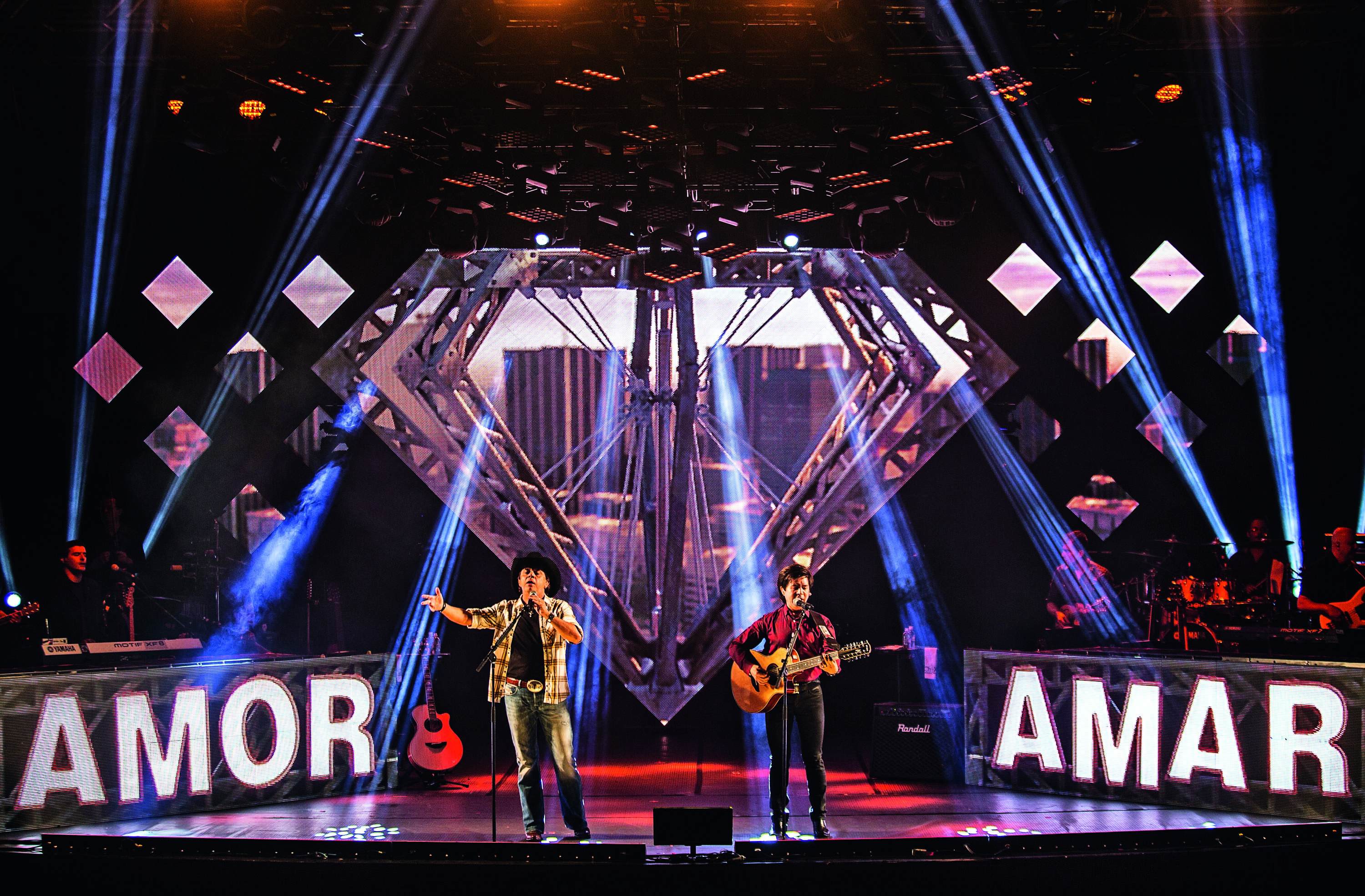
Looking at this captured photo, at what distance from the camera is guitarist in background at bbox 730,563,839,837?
5164mm

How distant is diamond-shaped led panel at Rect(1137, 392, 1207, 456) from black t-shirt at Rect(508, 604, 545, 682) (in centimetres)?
570

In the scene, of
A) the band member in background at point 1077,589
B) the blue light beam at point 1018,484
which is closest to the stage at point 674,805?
the band member in background at point 1077,589

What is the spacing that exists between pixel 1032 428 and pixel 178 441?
695cm

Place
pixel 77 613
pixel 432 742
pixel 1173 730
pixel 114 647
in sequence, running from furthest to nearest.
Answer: pixel 77 613
pixel 432 742
pixel 114 647
pixel 1173 730

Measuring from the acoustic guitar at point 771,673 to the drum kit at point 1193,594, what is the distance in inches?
144

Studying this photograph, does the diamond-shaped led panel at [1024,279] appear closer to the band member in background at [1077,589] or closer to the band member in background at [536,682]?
the band member in background at [1077,589]

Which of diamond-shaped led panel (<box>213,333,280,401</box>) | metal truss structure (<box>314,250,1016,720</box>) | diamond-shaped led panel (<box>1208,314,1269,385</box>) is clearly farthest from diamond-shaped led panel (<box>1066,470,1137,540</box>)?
diamond-shaped led panel (<box>213,333,280,401</box>)

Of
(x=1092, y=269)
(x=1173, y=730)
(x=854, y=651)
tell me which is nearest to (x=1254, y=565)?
(x=1173, y=730)

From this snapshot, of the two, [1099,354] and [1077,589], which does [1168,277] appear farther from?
[1077,589]

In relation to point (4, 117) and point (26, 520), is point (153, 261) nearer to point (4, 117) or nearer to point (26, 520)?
point (4, 117)

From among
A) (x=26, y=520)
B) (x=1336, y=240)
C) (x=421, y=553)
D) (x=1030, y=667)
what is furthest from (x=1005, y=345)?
(x=26, y=520)

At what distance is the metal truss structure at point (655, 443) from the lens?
27.8ft

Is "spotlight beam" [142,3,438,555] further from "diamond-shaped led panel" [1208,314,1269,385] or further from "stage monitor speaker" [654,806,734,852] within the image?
"diamond-shaped led panel" [1208,314,1269,385]

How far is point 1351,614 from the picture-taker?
731 cm
